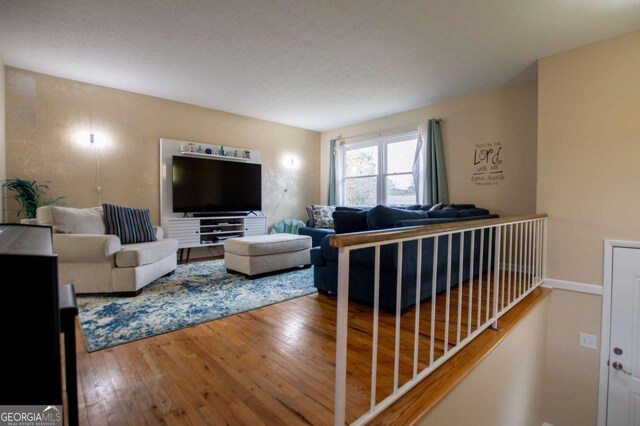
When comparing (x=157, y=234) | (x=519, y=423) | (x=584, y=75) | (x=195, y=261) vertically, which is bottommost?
(x=519, y=423)

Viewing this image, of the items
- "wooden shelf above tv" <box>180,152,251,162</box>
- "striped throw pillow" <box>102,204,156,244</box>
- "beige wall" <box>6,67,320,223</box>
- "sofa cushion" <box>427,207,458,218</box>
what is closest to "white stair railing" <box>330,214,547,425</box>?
"sofa cushion" <box>427,207,458,218</box>

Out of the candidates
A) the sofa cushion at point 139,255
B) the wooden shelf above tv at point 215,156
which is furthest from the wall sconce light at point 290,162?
the sofa cushion at point 139,255

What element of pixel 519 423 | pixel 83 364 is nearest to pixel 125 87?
pixel 83 364

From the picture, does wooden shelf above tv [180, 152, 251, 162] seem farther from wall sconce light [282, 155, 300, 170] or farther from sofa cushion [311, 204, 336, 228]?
sofa cushion [311, 204, 336, 228]

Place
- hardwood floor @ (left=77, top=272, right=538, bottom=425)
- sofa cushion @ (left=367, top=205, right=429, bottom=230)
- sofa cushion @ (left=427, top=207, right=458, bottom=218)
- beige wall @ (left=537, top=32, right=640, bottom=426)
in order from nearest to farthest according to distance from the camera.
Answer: hardwood floor @ (left=77, top=272, right=538, bottom=425), sofa cushion @ (left=367, top=205, right=429, bottom=230), beige wall @ (left=537, top=32, right=640, bottom=426), sofa cushion @ (left=427, top=207, right=458, bottom=218)

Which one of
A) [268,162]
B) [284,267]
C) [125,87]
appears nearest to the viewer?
[284,267]

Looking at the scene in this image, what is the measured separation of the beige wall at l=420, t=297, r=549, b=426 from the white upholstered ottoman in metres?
2.37

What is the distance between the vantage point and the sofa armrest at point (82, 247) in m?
2.63

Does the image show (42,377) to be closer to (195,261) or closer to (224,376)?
(224,376)

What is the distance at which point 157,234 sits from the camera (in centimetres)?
363

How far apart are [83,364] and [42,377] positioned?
1578 mm

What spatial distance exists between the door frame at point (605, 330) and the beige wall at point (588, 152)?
51mm

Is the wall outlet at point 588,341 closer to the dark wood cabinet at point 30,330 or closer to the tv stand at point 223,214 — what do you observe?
the dark wood cabinet at point 30,330

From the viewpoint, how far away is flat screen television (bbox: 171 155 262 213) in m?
4.44
